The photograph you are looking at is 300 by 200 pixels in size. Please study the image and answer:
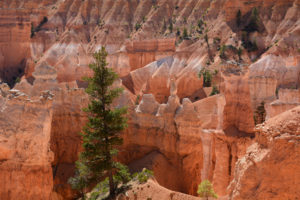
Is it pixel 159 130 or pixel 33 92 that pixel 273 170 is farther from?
pixel 33 92

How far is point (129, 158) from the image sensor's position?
1844 centimetres

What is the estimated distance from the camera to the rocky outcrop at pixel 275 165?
7.14 metres

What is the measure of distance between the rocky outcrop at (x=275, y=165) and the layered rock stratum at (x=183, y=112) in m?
0.02

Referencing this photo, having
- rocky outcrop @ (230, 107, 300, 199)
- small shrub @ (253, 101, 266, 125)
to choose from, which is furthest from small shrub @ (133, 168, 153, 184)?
small shrub @ (253, 101, 266, 125)

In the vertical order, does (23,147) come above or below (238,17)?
below

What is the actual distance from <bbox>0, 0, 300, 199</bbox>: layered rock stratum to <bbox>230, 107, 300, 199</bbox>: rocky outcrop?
0.8 inches

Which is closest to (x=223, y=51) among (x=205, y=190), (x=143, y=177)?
(x=143, y=177)

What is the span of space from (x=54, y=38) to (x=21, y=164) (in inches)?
2272

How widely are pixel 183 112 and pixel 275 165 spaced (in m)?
9.50

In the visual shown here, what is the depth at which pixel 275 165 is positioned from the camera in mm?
7328

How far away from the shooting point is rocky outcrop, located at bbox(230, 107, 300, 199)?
714cm

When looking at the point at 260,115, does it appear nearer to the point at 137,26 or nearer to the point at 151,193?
the point at 151,193

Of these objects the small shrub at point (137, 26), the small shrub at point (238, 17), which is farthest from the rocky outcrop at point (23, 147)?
the small shrub at point (137, 26)

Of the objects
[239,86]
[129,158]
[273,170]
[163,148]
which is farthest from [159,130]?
[273,170]
